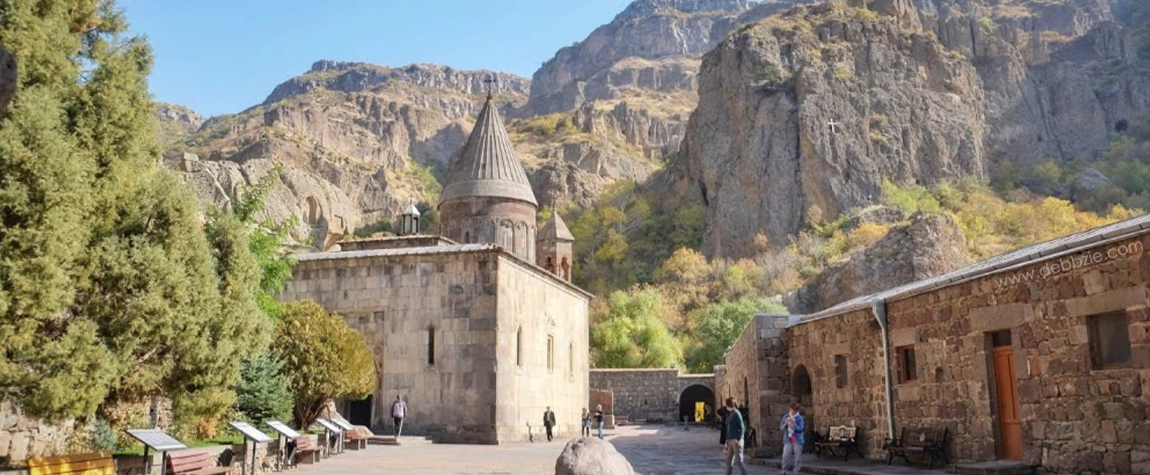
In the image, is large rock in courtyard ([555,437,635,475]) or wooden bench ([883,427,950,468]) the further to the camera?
wooden bench ([883,427,950,468])

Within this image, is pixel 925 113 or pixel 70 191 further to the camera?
pixel 925 113

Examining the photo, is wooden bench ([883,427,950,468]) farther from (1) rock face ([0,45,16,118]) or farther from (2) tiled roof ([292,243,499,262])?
Answer: (1) rock face ([0,45,16,118])

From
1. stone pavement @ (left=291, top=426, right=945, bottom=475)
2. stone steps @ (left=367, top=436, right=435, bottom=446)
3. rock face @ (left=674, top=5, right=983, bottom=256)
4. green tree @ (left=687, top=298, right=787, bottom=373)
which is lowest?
stone pavement @ (left=291, top=426, right=945, bottom=475)

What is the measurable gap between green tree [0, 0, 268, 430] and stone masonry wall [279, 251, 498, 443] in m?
9.34

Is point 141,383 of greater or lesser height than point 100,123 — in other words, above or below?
below

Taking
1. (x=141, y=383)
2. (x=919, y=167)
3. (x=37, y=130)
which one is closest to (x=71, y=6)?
(x=37, y=130)

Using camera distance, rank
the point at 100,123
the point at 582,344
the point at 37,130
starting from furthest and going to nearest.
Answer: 1. the point at 582,344
2. the point at 100,123
3. the point at 37,130

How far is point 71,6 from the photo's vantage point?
8812 millimetres

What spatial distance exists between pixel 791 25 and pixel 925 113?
1342 centimetres

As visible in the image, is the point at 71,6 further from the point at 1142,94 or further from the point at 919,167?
the point at 1142,94

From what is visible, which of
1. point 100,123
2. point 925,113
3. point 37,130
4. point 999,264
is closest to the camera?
point 37,130

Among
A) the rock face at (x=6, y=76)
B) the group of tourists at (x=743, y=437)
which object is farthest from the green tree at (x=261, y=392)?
the rock face at (x=6, y=76)

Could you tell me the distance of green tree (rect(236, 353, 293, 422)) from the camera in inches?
572

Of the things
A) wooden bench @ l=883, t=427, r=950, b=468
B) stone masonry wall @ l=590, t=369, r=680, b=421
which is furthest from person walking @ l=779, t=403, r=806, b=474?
stone masonry wall @ l=590, t=369, r=680, b=421
